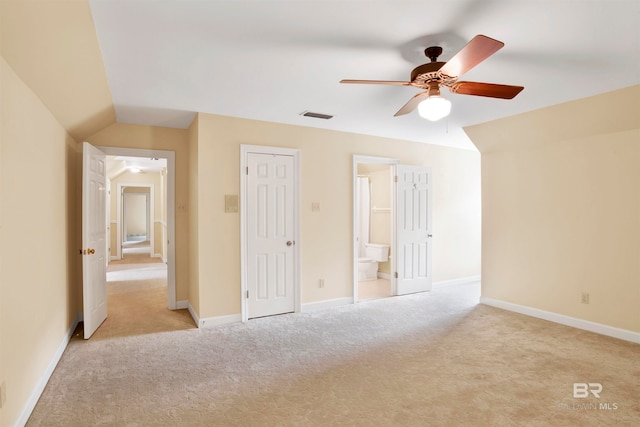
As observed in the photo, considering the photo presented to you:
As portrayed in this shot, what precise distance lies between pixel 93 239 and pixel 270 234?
2.00 m

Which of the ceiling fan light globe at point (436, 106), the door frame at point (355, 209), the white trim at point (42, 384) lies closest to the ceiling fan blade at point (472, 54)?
the ceiling fan light globe at point (436, 106)

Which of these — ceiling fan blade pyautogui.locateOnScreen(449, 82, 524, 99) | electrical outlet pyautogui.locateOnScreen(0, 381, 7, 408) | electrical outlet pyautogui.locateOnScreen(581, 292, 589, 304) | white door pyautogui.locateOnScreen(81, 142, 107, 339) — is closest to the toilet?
electrical outlet pyautogui.locateOnScreen(581, 292, 589, 304)

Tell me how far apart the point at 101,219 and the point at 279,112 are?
2.56m

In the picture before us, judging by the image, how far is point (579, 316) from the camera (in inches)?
156

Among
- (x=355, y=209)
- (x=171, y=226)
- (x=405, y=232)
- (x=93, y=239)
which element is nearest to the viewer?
(x=93, y=239)

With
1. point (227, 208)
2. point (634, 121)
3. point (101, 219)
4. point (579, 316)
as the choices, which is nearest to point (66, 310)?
point (101, 219)

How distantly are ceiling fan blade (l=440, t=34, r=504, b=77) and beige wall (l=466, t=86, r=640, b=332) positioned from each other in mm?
2238

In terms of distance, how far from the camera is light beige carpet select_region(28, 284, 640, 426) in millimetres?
2275

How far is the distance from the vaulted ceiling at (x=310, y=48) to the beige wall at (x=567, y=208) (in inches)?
20.6

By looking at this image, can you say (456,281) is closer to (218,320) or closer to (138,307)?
(218,320)

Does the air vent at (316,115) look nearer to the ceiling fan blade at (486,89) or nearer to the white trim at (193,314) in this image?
the ceiling fan blade at (486,89)

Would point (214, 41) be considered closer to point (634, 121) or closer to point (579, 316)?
point (634, 121)

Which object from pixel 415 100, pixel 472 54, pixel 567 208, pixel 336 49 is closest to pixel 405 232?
pixel 567 208

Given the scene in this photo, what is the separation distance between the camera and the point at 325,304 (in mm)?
4781
